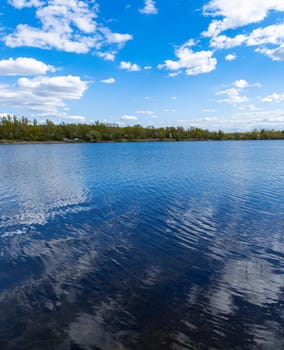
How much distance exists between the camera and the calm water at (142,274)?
19.2 ft

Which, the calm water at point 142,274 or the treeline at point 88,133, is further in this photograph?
the treeline at point 88,133

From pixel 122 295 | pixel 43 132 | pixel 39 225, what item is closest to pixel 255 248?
pixel 122 295

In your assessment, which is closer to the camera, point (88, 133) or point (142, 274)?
point (142, 274)

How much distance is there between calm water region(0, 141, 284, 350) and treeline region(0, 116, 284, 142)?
135 m

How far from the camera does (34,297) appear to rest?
284 inches

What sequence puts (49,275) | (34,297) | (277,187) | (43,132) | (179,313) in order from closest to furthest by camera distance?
(179,313) < (34,297) < (49,275) < (277,187) < (43,132)

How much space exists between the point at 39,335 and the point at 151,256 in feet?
15.8

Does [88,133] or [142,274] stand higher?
[88,133]

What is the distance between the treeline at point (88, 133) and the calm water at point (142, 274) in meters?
135

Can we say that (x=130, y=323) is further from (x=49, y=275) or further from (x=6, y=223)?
(x=6, y=223)

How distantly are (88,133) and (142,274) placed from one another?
146802mm

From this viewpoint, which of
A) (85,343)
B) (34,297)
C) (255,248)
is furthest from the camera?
(255,248)

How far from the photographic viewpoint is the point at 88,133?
490 feet

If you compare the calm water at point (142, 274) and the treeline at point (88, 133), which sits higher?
the treeline at point (88, 133)
